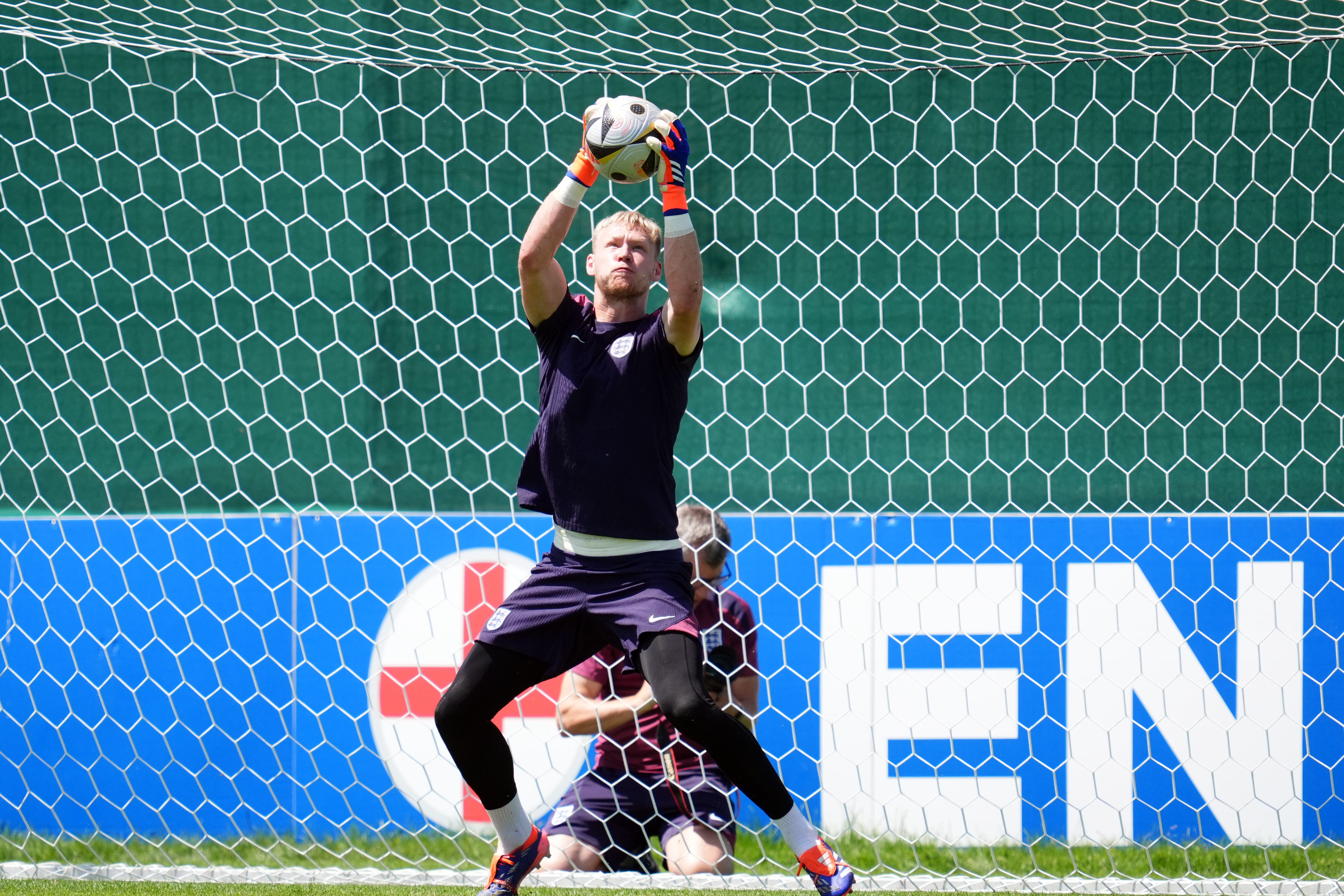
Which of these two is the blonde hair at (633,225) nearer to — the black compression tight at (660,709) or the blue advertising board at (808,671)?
the black compression tight at (660,709)

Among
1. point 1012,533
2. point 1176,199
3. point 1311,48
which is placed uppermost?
point 1311,48

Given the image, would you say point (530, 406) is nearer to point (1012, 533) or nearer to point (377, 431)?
point (377, 431)

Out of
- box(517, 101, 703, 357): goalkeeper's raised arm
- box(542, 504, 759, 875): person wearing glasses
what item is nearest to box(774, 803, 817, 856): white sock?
box(542, 504, 759, 875): person wearing glasses

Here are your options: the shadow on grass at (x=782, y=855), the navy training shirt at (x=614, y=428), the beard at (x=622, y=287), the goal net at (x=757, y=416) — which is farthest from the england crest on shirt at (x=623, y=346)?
the shadow on grass at (x=782, y=855)

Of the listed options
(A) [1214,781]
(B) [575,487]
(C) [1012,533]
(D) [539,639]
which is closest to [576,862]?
(D) [539,639]

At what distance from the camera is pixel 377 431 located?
4.67 meters

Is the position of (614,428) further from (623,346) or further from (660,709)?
(660,709)

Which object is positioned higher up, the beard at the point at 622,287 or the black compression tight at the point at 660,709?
the beard at the point at 622,287

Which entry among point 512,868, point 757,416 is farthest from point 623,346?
point 757,416

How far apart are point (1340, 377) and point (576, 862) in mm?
3042

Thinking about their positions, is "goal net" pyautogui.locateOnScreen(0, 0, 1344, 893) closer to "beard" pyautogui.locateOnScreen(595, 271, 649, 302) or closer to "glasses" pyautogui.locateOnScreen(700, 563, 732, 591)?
"glasses" pyautogui.locateOnScreen(700, 563, 732, 591)

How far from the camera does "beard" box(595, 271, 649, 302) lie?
283cm

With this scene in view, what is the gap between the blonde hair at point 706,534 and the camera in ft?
12.0

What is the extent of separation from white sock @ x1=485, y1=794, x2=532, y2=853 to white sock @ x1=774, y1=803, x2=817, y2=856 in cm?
59
